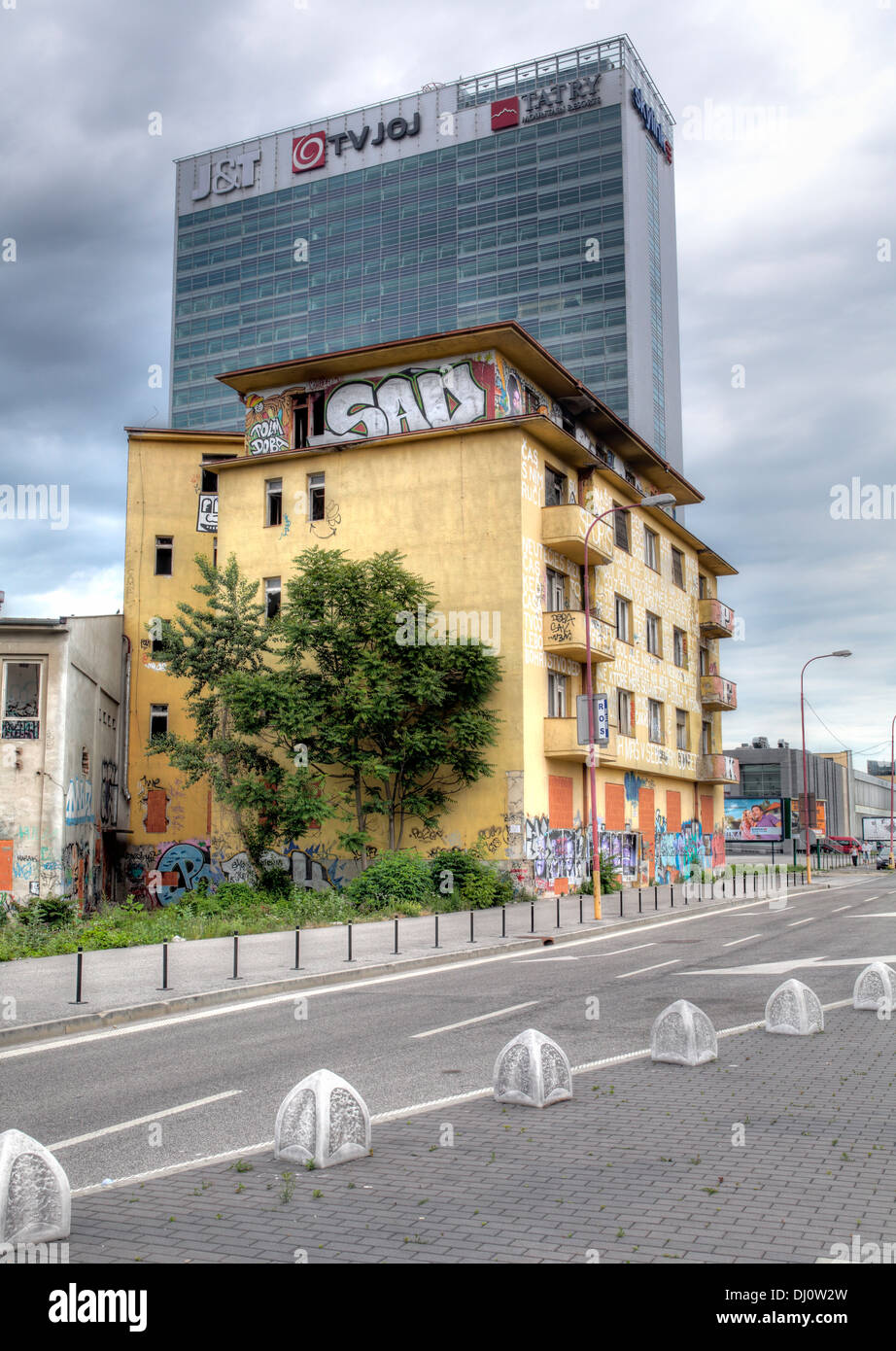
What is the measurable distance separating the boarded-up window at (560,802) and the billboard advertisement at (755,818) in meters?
61.1

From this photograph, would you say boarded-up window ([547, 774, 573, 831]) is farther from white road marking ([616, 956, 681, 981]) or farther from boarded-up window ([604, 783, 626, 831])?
white road marking ([616, 956, 681, 981])

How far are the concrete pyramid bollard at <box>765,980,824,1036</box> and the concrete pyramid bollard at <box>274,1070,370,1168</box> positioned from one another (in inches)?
218

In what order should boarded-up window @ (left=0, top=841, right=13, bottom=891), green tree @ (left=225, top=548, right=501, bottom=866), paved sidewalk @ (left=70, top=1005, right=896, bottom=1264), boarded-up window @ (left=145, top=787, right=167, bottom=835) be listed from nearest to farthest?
paved sidewalk @ (left=70, top=1005, right=896, bottom=1264), boarded-up window @ (left=0, top=841, right=13, bottom=891), green tree @ (left=225, top=548, right=501, bottom=866), boarded-up window @ (left=145, top=787, right=167, bottom=835)

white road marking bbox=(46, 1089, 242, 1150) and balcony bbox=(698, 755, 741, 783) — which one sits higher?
balcony bbox=(698, 755, 741, 783)

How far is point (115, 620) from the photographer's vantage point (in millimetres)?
39219

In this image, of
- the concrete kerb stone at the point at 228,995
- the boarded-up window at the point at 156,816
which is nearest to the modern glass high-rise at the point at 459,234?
the boarded-up window at the point at 156,816

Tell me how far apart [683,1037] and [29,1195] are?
5.94 meters

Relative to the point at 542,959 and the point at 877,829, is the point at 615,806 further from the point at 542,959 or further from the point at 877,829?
the point at 877,829

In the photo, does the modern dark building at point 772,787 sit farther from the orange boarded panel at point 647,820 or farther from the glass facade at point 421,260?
the orange boarded panel at point 647,820

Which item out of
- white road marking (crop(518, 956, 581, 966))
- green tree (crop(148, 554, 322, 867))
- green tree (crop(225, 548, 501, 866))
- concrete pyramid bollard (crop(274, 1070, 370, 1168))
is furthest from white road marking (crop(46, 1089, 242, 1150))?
green tree (crop(148, 554, 322, 867))

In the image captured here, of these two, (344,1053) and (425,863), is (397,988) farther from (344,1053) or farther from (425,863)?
(425,863)

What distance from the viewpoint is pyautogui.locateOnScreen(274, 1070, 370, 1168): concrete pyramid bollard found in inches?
273

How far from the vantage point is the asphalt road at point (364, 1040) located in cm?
841

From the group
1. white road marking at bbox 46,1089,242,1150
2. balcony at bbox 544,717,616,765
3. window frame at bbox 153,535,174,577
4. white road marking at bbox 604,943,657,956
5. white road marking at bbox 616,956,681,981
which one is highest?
window frame at bbox 153,535,174,577
